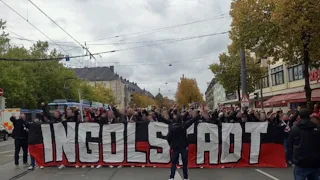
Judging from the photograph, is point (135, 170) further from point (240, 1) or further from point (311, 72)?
point (311, 72)

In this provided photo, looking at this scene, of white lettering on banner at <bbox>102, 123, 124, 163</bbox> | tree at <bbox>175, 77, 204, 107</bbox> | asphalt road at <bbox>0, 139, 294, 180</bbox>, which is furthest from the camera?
tree at <bbox>175, 77, 204, 107</bbox>

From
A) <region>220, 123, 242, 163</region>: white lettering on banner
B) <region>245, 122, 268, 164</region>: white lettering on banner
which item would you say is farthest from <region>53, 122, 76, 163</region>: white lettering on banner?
<region>245, 122, 268, 164</region>: white lettering on banner

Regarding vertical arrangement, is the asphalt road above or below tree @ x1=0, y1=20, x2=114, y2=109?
below

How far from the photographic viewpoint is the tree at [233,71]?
147ft

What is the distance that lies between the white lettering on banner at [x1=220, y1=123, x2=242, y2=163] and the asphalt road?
617 mm

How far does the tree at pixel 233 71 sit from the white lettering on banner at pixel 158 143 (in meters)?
32.0

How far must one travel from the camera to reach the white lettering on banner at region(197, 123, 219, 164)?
1281 cm

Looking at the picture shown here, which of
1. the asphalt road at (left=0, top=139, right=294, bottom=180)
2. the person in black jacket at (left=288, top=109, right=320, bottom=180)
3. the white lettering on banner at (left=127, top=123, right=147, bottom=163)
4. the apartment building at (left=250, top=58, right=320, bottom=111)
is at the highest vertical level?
the apartment building at (left=250, top=58, right=320, bottom=111)

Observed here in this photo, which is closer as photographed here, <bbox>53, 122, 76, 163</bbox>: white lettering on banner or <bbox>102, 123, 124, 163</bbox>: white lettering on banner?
<bbox>102, 123, 124, 163</bbox>: white lettering on banner

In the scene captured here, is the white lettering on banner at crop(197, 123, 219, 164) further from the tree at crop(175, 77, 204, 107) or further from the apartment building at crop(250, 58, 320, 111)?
the tree at crop(175, 77, 204, 107)

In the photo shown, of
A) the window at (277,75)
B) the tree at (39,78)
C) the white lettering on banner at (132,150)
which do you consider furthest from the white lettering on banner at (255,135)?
the tree at (39,78)

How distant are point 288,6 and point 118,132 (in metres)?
10.0

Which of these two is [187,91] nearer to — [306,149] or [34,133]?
[34,133]

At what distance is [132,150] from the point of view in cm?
1320
